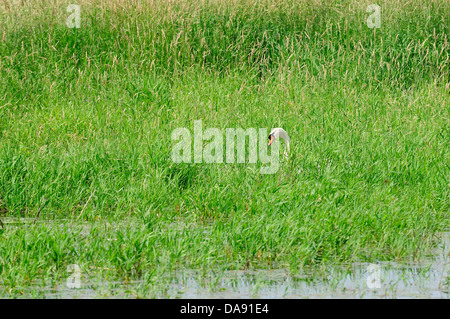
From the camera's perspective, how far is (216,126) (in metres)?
8.42

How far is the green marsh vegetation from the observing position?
204 inches

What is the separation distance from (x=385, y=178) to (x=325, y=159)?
0.65 metres

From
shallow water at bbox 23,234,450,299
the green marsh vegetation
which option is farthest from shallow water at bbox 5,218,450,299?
the green marsh vegetation

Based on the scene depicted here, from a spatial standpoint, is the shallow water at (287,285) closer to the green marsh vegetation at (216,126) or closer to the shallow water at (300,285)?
the shallow water at (300,285)

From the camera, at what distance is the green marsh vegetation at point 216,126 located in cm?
518

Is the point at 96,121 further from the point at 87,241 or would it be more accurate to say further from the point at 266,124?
the point at 87,241

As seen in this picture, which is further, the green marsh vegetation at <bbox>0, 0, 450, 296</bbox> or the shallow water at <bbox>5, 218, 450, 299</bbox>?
the green marsh vegetation at <bbox>0, 0, 450, 296</bbox>

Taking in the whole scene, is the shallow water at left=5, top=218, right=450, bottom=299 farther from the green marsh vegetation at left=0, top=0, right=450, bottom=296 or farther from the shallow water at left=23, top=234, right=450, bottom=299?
the green marsh vegetation at left=0, top=0, right=450, bottom=296

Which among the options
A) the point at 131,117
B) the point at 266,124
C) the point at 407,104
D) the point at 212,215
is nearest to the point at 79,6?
the point at 131,117

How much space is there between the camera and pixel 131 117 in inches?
353

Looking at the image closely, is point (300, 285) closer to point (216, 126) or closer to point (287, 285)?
point (287, 285)

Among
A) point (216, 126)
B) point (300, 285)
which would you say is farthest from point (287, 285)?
point (216, 126)

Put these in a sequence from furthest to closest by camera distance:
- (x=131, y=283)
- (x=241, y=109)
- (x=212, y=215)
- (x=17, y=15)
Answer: (x=17, y=15), (x=241, y=109), (x=212, y=215), (x=131, y=283)

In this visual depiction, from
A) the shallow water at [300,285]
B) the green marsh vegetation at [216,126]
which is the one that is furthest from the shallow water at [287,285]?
the green marsh vegetation at [216,126]
